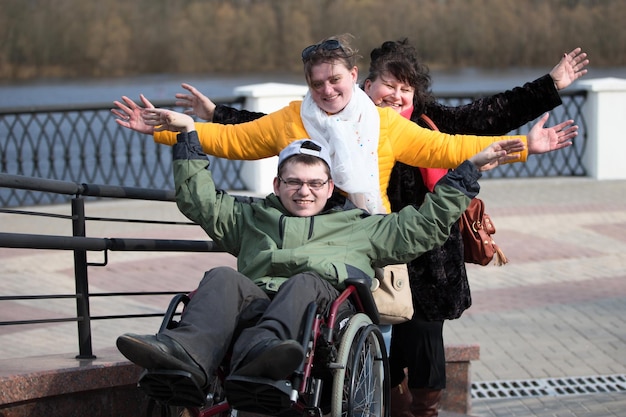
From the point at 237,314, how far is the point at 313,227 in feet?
1.48

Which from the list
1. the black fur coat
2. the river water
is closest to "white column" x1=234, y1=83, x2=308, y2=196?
the black fur coat

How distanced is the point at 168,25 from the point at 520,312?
23366 mm

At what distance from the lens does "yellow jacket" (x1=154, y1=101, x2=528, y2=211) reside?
4.16m

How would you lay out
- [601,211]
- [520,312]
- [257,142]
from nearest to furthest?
[257,142]
[520,312]
[601,211]

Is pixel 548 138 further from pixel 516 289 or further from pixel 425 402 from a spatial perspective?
pixel 516 289

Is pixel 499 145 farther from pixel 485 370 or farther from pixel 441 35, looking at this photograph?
pixel 441 35

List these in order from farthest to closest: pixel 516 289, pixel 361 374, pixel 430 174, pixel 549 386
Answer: pixel 516 289 < pixel 549 386 < pixel 430 174 < pixel 361 374

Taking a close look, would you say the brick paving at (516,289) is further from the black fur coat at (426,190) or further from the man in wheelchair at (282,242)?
the man in wheelchair at (282,242)

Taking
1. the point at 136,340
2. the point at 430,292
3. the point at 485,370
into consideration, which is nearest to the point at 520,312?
the point at 485,370

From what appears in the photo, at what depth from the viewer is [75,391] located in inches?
177

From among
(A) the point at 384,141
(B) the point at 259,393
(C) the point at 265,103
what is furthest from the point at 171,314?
(C) the point at 265,103

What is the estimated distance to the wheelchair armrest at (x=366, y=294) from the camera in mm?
3900

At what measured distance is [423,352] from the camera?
14.8 feet

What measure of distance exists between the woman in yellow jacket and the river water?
869 inches
